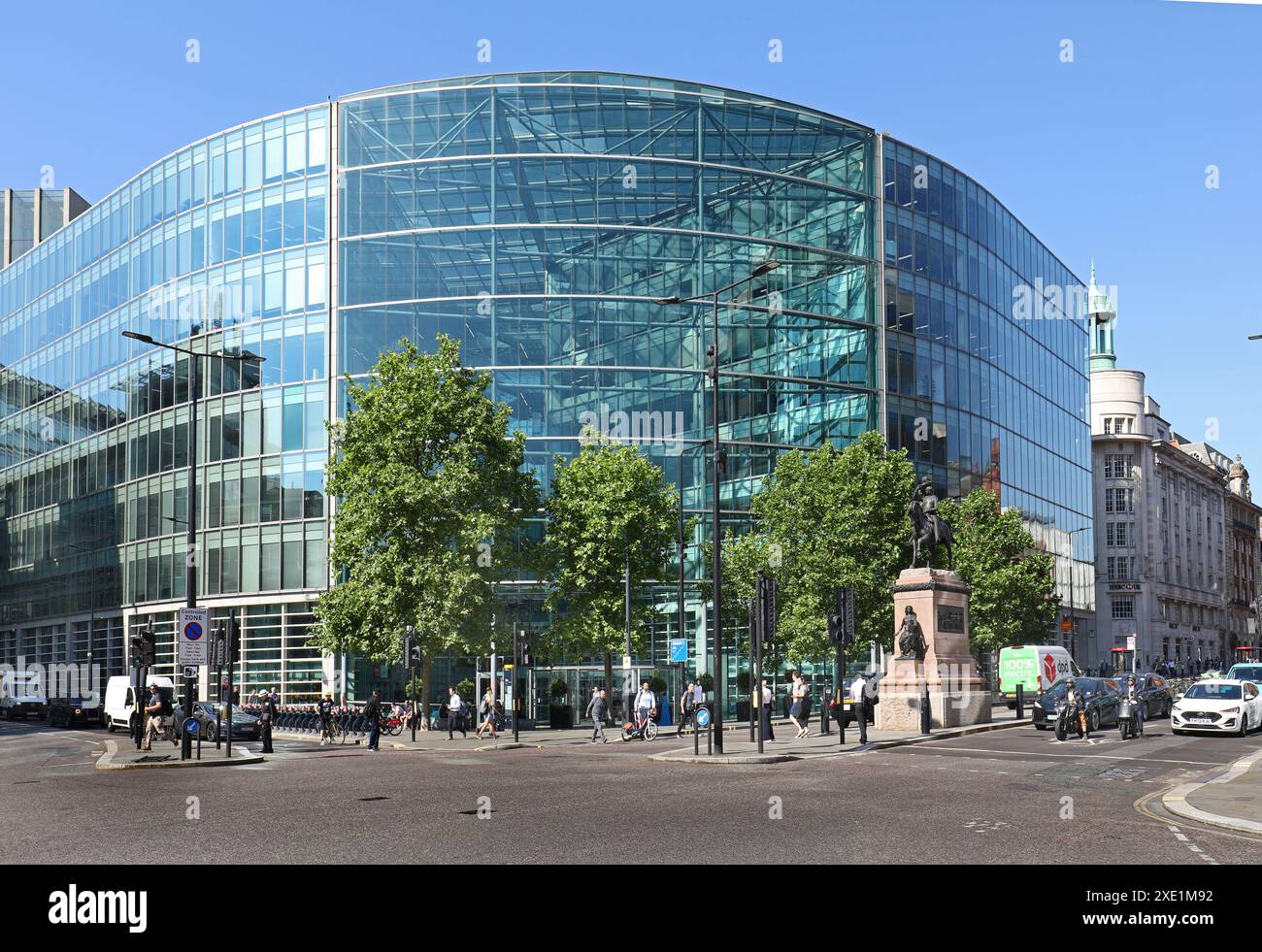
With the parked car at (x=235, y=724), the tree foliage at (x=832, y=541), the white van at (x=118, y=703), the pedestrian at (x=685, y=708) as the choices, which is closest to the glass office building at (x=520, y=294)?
the tree foliage at (x=832, y=541)

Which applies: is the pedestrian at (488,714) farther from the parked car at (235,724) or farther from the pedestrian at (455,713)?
the parked car at (235,724)

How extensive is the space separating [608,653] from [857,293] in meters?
27.1

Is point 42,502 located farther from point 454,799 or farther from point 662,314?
point 454,799

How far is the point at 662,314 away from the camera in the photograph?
6334 centimetres

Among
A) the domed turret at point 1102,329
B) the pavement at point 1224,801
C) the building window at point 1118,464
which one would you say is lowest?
the pavement at point 1224,801

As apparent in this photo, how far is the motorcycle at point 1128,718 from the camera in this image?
33156 millimetres

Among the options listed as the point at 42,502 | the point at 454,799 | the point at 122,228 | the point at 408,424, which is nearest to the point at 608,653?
the point at 408,424

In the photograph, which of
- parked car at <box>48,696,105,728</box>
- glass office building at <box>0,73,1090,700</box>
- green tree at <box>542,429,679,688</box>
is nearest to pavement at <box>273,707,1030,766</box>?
green tree at <box>542,429,679,688</box>

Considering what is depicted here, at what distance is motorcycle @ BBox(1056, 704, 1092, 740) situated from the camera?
3365 centimetres

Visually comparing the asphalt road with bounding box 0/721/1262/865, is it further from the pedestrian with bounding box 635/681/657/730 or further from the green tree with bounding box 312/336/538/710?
the green tree with bounding box 312/336/538/710

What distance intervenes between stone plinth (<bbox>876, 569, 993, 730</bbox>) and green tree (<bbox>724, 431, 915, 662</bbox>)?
1362 centimetres

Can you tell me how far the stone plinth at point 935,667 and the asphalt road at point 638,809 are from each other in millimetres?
7664

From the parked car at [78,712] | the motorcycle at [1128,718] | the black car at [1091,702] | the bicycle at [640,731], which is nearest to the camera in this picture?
the motorcycle at [1128,718]

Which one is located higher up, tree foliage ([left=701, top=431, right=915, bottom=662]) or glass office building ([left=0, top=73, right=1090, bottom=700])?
glass office building ([left=0, top=73, right=1090, bottom=700])
